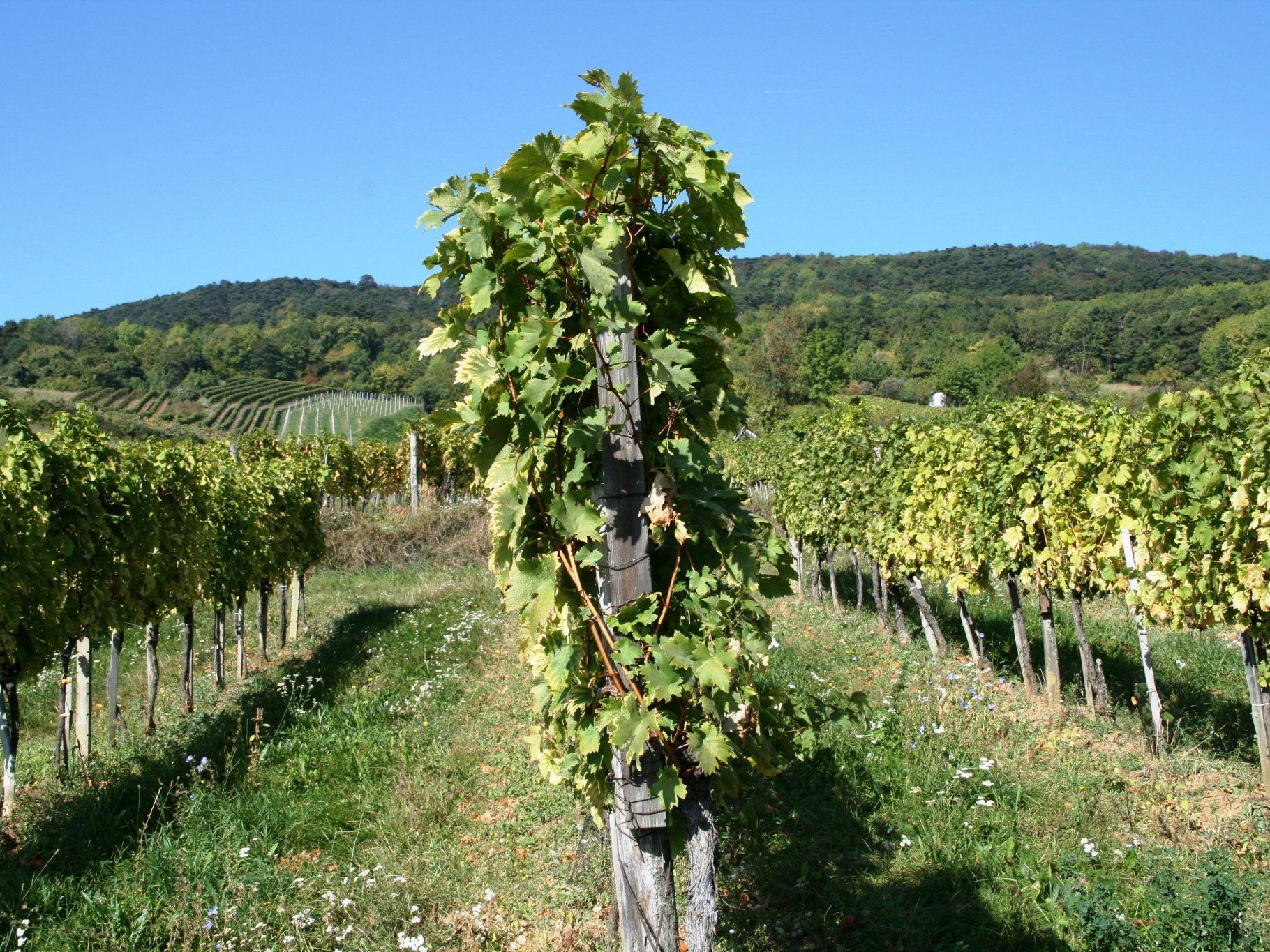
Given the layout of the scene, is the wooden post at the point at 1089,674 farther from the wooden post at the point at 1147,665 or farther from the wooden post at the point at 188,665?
the wooden post at the point at 188,665

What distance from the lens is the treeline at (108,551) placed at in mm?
6316

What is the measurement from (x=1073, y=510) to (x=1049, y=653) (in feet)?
4.41

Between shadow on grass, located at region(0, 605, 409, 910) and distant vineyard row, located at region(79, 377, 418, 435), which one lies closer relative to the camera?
shadow on grass, located at region(0, 605, 409, 910)

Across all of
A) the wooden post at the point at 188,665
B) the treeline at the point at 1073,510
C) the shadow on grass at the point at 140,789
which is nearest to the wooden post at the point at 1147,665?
the treeline at the point at 1073,510

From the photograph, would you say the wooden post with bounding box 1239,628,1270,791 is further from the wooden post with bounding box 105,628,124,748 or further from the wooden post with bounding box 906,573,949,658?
the wooden post with bounding box 105,628,124,748

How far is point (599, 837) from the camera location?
186 inches

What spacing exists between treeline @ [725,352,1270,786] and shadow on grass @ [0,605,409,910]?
627cm

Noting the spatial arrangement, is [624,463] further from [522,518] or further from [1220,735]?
[1220,735]

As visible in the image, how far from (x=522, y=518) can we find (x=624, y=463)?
1.25 ft

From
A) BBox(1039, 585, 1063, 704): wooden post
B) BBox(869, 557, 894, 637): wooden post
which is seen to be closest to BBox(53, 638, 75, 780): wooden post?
BBox(1039, 585, 1063, 704): wooden post

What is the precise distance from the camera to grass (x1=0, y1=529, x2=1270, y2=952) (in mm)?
4129

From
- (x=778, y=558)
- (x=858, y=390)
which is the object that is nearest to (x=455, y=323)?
(x=778, y=558)

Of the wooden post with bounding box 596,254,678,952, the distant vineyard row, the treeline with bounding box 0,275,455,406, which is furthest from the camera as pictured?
the treeline with bounding box 0,275,455,406

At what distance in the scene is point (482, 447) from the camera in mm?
3135
